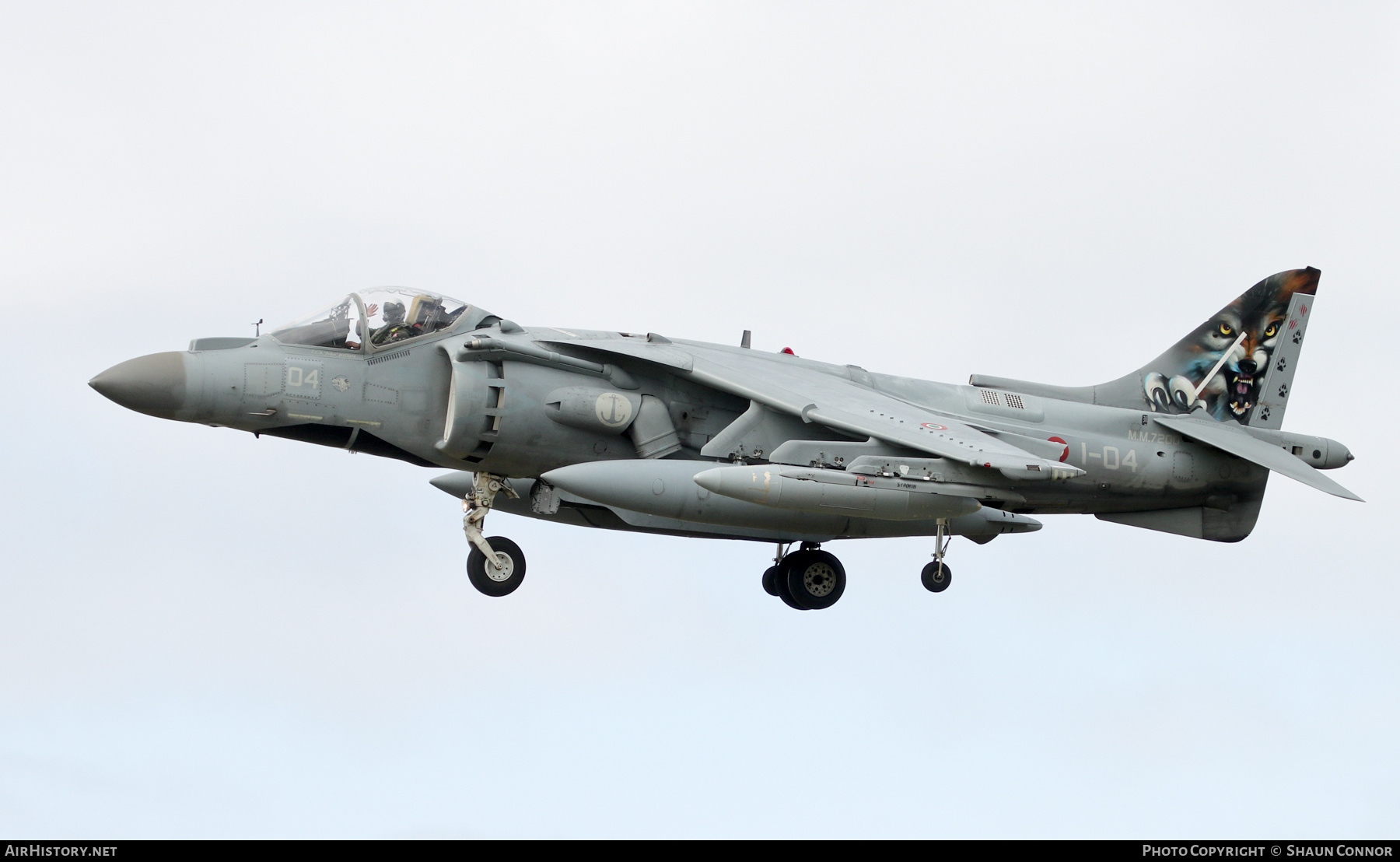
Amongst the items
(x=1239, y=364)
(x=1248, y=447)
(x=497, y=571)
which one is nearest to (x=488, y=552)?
(x=497, y=571)

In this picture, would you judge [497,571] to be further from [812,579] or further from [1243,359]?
[1243,359]

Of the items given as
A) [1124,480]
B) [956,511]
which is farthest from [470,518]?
[1124,480]

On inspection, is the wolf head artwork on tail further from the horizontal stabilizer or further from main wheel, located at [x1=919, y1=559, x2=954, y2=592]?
main wheel, located at [x1=919, y1=559, x2=954, y2=592]

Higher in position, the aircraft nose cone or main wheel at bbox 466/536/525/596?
the aircraft nose cone

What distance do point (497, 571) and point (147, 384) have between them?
3520mm

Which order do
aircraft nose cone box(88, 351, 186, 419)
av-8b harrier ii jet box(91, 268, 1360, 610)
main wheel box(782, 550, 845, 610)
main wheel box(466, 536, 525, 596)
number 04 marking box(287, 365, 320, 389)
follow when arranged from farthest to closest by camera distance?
main wheel box(782, 550, 845, 610) < main wheel box(466, 536, 525, 596) < number 04 marking box(287, 365, 320, 389) < av-8b harrier ii jet box(91, 268, 1360, 610) < aircraft nose cone box(88, 351, 186, 419)

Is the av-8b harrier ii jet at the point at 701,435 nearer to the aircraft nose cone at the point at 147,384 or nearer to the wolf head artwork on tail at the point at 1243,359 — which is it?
the aircraft nose cone at the point at 147,384

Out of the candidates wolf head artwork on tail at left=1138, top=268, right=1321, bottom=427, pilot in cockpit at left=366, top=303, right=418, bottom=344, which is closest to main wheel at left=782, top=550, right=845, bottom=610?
wolf head artwork on tail at left=1138, top=268, right=1321, bottom=427

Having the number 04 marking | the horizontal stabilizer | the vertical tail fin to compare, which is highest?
the vertical tail fin

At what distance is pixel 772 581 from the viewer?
17156 millimetres

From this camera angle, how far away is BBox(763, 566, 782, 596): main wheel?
56.0 feet

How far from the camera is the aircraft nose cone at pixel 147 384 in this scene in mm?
13914

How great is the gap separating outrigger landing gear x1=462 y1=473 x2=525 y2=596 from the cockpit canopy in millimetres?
1503

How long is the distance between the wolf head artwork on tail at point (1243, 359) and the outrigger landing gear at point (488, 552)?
23.8 feet
